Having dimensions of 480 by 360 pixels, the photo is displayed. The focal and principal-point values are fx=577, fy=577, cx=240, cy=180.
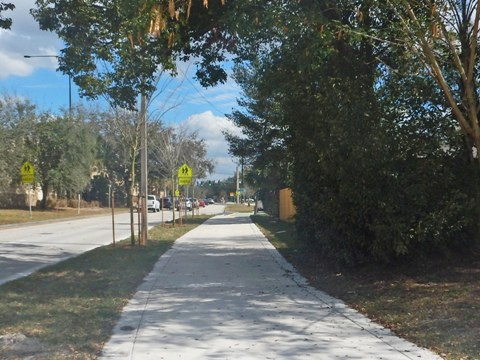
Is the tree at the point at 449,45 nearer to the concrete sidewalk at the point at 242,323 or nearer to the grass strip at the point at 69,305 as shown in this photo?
the concrete sidewalk at the point at 242,323

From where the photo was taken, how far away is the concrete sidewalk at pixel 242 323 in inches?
226

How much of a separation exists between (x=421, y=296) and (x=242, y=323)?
2.72 meters

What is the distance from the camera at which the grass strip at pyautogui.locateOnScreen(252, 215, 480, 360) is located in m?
6.13

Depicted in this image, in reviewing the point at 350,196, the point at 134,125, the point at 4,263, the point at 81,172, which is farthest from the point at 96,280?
the point at 81,172

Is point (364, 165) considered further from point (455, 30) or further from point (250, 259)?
point (250, 259)

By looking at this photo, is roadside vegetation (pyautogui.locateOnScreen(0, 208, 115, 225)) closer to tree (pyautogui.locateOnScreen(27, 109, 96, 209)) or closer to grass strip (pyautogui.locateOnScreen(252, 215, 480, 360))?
tree (pyautogui.locateOnScreen(27, 109, 96, 209))

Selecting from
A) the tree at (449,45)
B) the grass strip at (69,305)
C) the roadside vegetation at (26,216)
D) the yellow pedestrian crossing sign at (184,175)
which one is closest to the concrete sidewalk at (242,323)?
the grass strip at (69,305)

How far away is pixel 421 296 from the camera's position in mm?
8070

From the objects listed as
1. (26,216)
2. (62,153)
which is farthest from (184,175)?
(62,153)

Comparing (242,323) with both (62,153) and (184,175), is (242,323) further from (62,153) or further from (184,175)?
(62,153)

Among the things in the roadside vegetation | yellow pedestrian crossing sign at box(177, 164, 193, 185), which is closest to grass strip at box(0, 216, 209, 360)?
yellow pedestrian crossing sign at box(177, 164, 193, 185)

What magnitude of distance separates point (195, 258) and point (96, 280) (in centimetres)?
404

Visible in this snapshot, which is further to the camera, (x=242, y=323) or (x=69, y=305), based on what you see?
(x=69, y=305)

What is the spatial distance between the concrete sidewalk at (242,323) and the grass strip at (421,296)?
26cm
